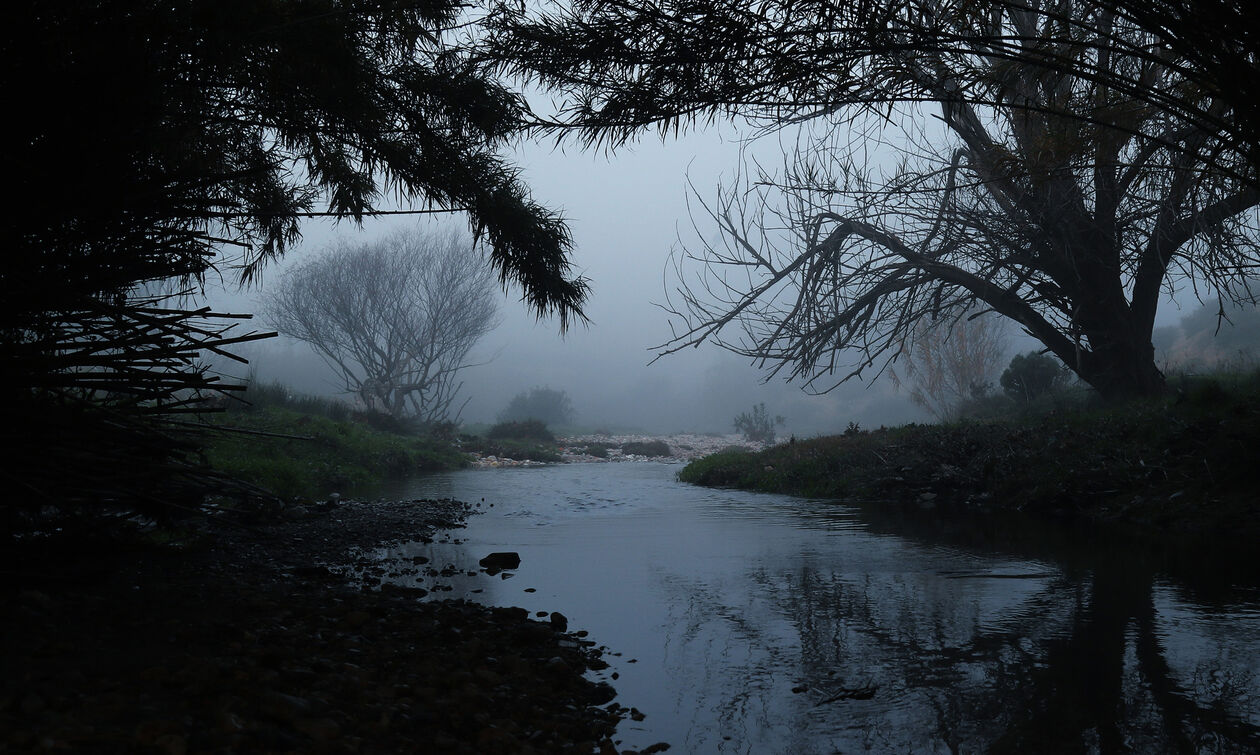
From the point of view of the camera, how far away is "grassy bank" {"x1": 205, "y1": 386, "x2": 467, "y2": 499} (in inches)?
378

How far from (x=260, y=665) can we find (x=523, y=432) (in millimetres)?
28091

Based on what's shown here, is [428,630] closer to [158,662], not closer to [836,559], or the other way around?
[158,662]

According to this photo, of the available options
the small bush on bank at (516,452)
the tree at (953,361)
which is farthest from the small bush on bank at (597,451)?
the tree at (953,361)

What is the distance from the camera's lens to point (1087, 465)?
8.53 m

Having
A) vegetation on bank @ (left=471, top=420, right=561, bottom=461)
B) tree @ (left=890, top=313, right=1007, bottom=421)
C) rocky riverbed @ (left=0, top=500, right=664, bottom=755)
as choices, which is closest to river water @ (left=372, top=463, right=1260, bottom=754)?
rocky riverbed @ (left=0, top=500, right=664, bottom=755)

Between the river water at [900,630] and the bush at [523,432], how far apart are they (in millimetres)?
22783

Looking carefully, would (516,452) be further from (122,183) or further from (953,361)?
(122,183)

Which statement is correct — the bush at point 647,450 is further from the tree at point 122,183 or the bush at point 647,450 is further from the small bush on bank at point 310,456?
the tree at point 122,183

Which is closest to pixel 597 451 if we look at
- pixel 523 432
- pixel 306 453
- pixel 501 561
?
pixel 523 432

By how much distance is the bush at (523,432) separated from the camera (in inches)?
1183

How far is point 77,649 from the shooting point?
8.11ft

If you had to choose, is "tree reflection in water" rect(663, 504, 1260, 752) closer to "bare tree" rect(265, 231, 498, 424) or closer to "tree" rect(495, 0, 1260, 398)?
"tree" rect(495, 0, 1260, 398)

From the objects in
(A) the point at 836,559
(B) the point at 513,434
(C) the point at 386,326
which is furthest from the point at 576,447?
(A) the point at 836,559

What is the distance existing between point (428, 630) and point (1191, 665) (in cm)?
322
